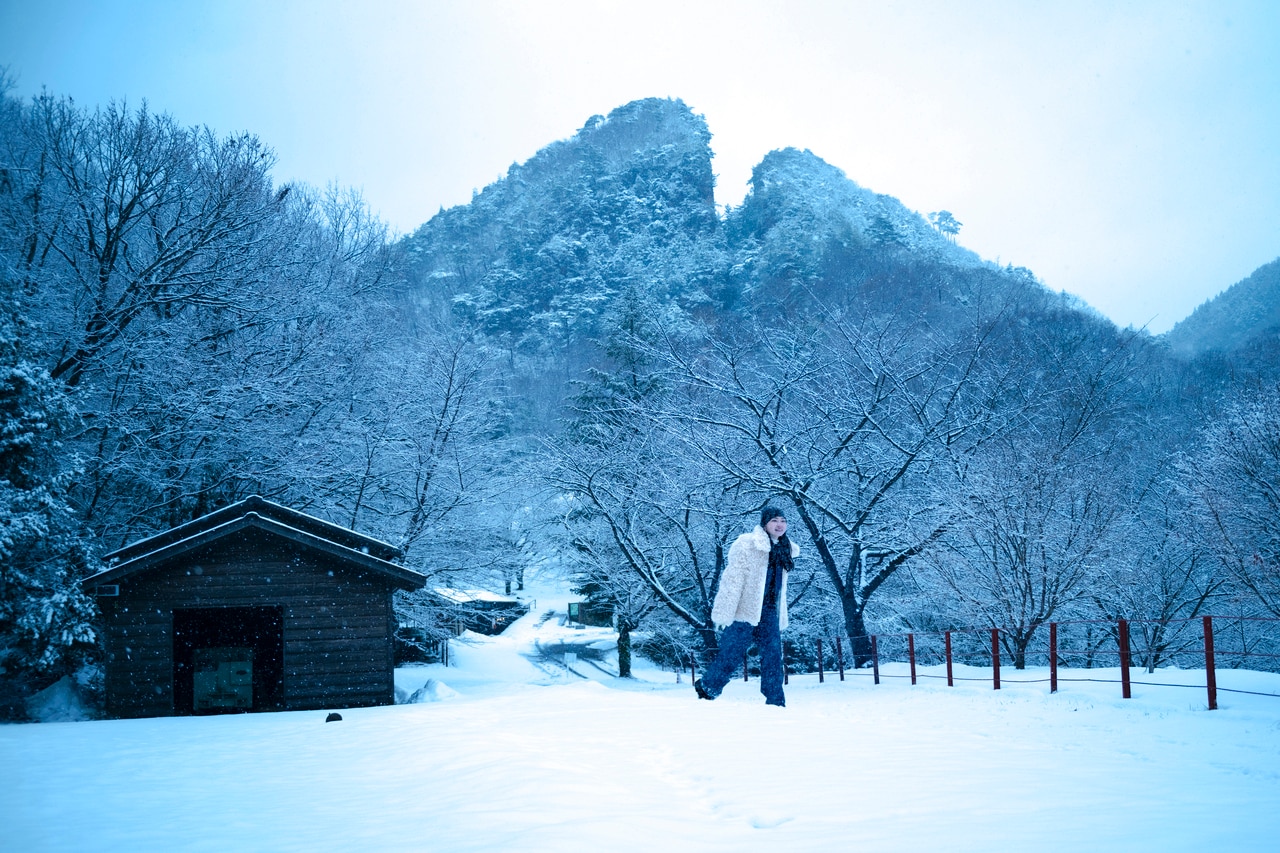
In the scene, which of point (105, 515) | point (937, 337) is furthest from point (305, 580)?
point (937, 337)

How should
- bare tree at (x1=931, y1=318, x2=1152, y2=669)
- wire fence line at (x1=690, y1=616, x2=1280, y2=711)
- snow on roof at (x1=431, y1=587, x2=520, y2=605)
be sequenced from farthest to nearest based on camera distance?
snow on roof at (x1=431, y1=587, x2=520, y2=605) < wire fence line at (x1=690, y1=616, x2=1280, y2=711) < bare tree at (x1=931, y1=318, x2=1152, y2=669)

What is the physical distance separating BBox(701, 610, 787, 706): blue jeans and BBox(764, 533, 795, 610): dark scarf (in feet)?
0.38

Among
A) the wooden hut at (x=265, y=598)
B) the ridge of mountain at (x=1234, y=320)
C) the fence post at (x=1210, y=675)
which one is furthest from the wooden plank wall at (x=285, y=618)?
the ridge of mountain at (x=1234, y=320)

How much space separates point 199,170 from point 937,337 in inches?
801

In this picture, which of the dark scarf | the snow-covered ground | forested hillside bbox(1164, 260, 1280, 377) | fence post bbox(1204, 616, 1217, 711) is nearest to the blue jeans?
the dark scarf

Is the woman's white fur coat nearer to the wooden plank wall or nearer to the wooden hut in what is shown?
the wooden hut

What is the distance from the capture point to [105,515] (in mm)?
18781

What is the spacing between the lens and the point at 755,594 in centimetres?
744

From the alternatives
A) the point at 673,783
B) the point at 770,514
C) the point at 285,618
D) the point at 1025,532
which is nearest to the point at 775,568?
the point at 770,514

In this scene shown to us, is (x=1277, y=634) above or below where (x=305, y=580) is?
below

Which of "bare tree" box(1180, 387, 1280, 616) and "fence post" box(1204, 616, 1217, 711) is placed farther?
"bare tree" box(1180, 387, 1280, 616)

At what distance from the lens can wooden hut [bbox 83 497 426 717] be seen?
14133 mm

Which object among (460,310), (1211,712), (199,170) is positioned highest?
(460,310)

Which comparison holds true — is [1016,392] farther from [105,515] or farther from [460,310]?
[460,310]
